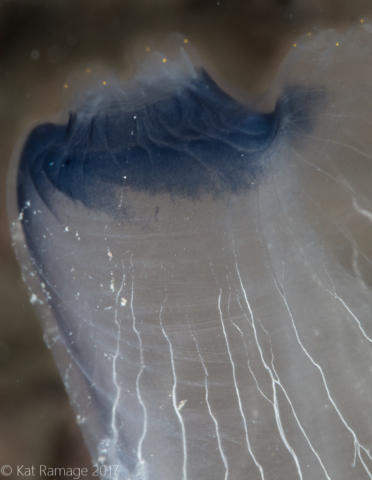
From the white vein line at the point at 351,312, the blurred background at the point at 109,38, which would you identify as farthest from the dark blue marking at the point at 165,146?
the white vein line at the point at 351,312

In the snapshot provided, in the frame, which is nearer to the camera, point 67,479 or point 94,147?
point 94,147

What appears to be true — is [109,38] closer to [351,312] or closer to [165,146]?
[165,146]

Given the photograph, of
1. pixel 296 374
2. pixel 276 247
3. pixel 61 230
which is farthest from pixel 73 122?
pixel 296 374

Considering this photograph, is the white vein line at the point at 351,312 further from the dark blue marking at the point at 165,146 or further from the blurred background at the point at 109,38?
the blurred background at the point at 109,38

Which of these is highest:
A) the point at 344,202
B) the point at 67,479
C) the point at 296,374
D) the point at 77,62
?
the point at 77,62

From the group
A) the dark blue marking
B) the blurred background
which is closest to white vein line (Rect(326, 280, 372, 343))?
the dark blue marking

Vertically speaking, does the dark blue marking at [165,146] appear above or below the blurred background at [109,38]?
below

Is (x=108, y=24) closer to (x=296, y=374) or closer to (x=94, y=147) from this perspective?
(x=94, y=147)

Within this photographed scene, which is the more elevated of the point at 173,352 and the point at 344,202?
the point at 344,202

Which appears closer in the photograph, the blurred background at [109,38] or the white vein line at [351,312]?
the white vein line at [351,312]
